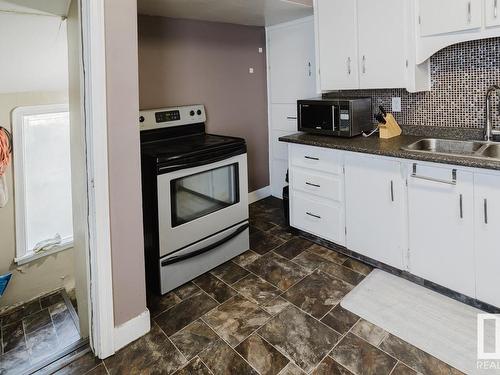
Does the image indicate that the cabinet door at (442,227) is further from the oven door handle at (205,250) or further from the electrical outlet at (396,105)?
the oven door handle at (205,250)

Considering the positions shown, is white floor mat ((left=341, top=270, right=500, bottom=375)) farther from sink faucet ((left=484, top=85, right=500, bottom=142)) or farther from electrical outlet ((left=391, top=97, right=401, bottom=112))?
electrical outlet ((left=391, top=97, right=401, bottom=112))

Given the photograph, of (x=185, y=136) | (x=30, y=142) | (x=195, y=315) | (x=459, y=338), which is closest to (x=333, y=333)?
(x=459, y=338)

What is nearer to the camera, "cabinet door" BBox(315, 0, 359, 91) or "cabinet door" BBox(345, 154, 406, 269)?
"cabinet door" BBox(345, 154, 406, 269)

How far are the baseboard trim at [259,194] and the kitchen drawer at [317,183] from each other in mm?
1095

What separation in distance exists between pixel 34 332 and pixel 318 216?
2.30 metres

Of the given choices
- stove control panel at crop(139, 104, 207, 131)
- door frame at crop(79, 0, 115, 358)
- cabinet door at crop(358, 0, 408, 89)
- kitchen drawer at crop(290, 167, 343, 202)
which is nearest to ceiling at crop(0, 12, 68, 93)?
stove control panel at crop(139, 104, 207, 131)

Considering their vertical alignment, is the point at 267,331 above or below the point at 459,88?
below

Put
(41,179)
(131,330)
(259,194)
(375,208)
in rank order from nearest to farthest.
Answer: (131,330)
(375,208)
(41,179)
(259,194)

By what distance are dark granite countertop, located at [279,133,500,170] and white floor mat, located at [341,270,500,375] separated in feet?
2.81

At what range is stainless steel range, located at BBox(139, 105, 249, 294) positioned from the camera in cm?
222

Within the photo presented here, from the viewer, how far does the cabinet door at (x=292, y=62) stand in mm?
3453

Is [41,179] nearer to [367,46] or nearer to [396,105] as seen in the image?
[367,46]

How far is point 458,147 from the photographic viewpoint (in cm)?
242

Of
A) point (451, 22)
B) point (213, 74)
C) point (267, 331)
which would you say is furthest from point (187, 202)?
point (451, 22)
